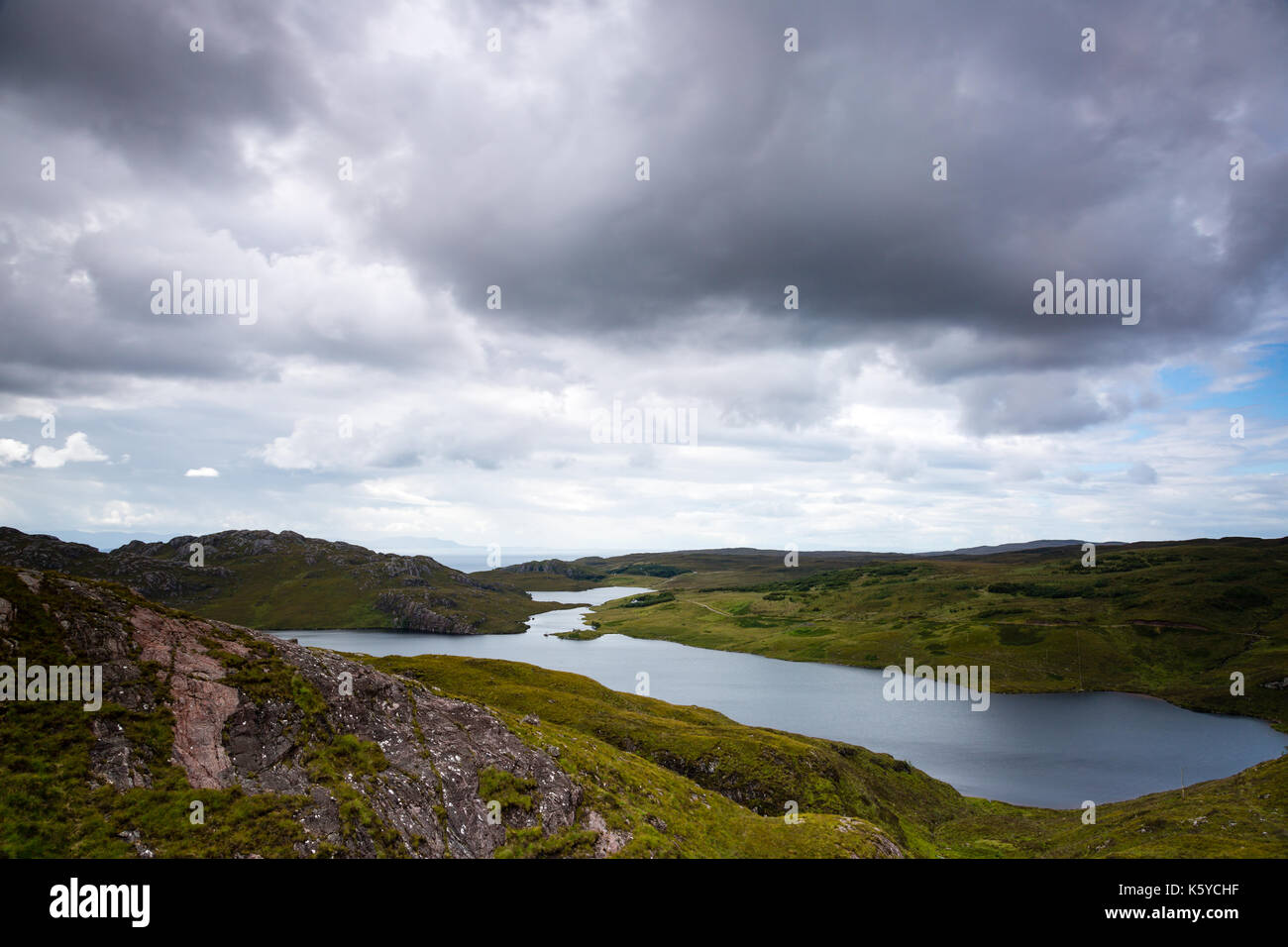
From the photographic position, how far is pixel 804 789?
5481 cm

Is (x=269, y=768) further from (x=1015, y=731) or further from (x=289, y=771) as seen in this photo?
(x=1015, y=731)

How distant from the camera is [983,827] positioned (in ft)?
223

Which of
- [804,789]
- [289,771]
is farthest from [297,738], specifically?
[804,789]

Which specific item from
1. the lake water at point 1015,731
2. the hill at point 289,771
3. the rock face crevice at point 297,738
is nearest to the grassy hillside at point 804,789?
the hill at point 289,771

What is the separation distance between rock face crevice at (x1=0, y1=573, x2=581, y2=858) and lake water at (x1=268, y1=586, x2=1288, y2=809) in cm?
8880

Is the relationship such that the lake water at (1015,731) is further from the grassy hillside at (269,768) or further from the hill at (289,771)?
the grassy hillside at (269,768)

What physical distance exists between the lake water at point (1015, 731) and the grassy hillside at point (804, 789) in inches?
717

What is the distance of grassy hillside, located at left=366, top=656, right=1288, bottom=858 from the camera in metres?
39.8

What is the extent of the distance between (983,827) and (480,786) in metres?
66.0

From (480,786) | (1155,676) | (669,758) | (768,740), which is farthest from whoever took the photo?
(1155,676)

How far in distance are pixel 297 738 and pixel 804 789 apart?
44.7 metres

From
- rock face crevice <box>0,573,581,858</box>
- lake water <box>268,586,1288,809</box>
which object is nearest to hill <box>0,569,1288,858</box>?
rock face crevice <box>0,573,581,858</box>
